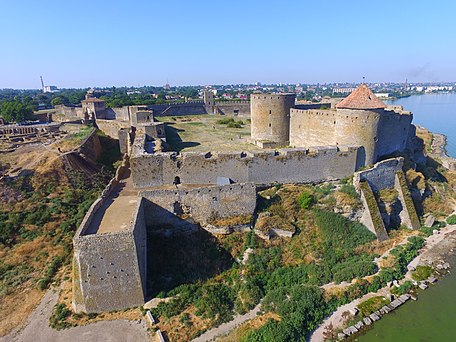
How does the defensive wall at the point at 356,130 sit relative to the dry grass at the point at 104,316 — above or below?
above

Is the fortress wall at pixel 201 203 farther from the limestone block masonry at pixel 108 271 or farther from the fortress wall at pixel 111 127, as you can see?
the fortress wall at pixel 111 127

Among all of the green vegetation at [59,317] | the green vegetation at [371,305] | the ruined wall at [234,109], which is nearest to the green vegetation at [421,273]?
the green vegetation at [371,305]

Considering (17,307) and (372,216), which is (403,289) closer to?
(372,216)

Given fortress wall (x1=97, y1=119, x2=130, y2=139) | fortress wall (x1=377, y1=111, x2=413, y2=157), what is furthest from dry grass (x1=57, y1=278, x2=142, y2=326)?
fortress wall (x1=97, y1=119, x2=130, y2=139)

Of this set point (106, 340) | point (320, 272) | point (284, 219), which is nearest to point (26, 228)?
point (106, 340)

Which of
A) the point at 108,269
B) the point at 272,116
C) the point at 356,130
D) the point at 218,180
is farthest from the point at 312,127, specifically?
the point at 108,269

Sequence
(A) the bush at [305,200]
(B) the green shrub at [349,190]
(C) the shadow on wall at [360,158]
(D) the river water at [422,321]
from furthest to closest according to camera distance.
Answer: (C) the shadow on wall at [360,158] < (B) the green shrub at [349,190] < (A) the bush at [305,200] < (D) the river water at [422,321]

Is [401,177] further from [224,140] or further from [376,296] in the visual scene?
[224,140]

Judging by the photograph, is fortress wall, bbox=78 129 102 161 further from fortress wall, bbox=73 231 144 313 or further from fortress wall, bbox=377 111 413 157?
fortress wall, bbox=377 111 413 157
